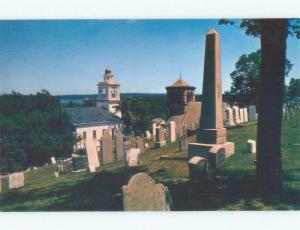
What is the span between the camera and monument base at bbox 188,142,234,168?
24.4 feet

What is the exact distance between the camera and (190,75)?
7758 mm

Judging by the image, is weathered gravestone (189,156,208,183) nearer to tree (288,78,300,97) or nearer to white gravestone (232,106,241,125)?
tree (288,78,300,97)

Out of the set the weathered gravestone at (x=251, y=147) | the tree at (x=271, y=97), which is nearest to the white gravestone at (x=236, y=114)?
the weathered gravestone at (x=251, y=147)

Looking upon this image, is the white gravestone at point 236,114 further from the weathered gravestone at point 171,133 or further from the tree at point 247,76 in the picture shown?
the weathered gravestone at point 171,133

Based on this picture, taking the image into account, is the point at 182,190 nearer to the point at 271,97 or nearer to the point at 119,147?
the point at 271,97

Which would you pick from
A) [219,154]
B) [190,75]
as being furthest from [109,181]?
[190,75]

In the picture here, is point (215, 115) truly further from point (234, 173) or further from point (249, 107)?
point (249, 107)

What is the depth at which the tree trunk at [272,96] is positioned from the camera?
605 centimetres

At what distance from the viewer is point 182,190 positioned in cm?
645

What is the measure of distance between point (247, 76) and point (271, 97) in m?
2.78

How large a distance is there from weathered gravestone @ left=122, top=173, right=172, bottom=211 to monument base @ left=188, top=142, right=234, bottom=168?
1.90m

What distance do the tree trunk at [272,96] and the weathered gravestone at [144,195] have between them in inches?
80.8

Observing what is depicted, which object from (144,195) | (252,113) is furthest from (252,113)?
(144,195)

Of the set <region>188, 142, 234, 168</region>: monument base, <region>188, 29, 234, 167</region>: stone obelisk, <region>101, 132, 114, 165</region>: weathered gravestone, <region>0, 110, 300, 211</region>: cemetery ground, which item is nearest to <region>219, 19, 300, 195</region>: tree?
<region>0, 110, 300, 211</region>: cemetery ground
